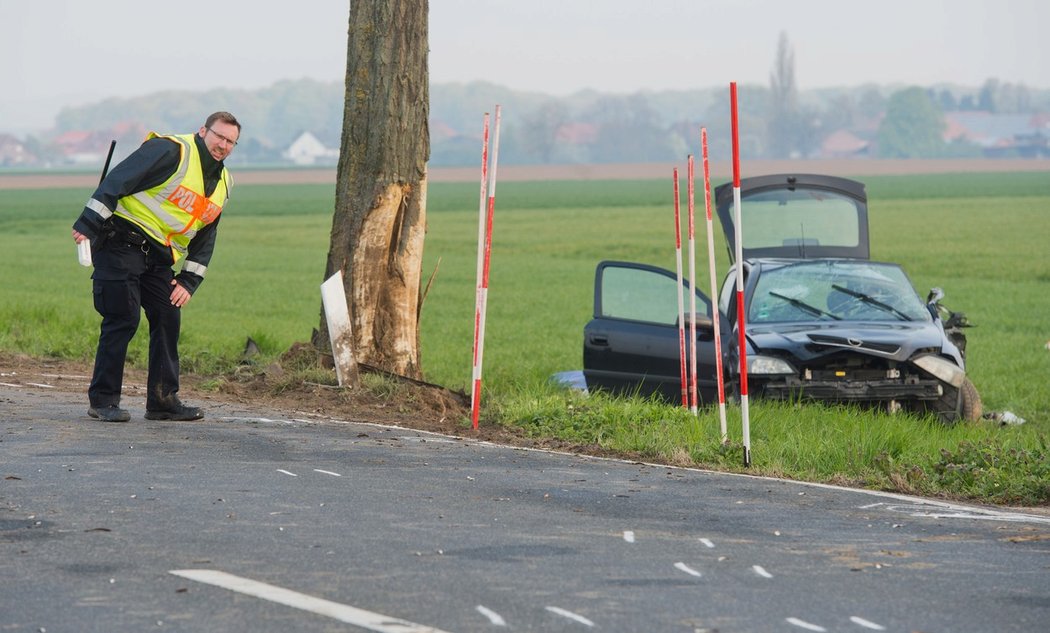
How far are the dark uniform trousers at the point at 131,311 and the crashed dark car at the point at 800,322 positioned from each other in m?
3.44

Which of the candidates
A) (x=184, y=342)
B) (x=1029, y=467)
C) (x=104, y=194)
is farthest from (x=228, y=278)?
(x=1029, y=467)

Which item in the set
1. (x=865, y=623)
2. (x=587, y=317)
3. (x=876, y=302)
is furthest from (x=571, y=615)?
(x=587, y=317)

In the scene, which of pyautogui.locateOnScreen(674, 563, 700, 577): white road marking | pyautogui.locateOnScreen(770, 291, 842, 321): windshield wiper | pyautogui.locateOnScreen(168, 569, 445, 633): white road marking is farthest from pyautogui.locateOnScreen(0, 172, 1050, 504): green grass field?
pyautogui.locateOnScreen(168, 569, 445, 633): white road marking

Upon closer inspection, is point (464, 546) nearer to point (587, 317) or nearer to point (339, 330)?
point (339, 330)

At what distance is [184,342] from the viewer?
17.0 meters

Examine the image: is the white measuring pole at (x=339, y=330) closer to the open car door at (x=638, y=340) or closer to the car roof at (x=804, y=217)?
the open car door at (x=638, y=340)

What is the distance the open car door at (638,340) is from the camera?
460 inches

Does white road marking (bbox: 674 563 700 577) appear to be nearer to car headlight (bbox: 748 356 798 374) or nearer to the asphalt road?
the asphalt road

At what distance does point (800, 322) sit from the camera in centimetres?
1189

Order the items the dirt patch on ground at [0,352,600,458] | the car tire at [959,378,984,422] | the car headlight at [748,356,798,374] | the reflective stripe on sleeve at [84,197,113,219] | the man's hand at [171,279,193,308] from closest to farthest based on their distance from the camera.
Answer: the reflective stripe on sleeve at [84,197,113,219] → the man's hand at [171,279,193,308] → the dirt patch on ground at [0,352,600,458] → the car headlight at [748,356,798,374] → the car tire at [959,378,984,422]

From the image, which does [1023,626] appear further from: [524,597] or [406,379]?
[406,379]

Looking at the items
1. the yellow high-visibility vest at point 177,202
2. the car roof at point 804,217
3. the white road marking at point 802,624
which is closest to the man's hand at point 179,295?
the yellow high-visibility vest at point 177,202

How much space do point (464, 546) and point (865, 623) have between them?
→ 1744 mm

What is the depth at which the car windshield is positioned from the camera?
1212 cm
